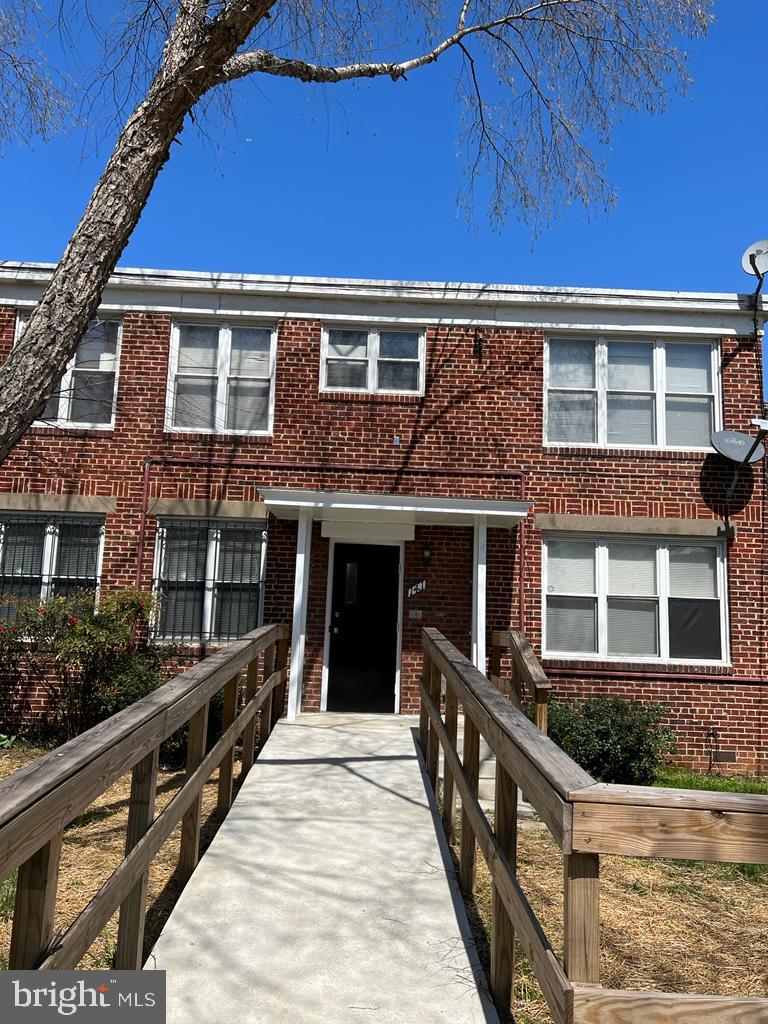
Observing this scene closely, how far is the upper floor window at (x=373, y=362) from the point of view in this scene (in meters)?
10.3

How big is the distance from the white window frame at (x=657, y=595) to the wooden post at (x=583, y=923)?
7956 mm

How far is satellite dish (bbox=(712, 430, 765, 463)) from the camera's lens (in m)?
9.65

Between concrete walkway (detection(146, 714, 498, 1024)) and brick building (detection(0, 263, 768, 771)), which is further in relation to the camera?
brick building (detection(0, 263, 768, 771))

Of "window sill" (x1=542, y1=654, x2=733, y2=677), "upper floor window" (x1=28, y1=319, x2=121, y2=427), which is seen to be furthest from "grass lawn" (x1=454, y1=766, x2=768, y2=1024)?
"upper floor window" (x1=28, y1=319, x2=121, y2=427)

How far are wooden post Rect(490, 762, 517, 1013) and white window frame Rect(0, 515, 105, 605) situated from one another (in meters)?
7.89

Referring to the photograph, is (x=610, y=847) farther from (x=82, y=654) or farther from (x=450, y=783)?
(x=82, y=654)

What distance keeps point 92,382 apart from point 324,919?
Answer: 8479 mm

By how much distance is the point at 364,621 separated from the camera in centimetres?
1025

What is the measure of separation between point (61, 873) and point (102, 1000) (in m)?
3.11

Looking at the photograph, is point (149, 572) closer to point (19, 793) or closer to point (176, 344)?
point (176, 344)

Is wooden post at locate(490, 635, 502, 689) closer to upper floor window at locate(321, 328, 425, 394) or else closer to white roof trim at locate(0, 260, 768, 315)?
upper floor window at locate(321, 328, 425, 394)

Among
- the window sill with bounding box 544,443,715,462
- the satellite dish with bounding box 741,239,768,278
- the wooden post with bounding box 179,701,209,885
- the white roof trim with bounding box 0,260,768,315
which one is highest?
the satellite dish with bounding box 741,239,768,278

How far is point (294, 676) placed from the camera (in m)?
8.57

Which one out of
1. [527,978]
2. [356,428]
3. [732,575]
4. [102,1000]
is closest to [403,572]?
[356,428]
